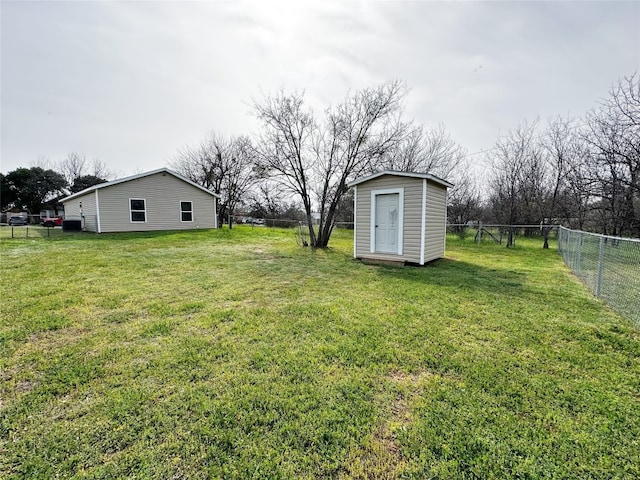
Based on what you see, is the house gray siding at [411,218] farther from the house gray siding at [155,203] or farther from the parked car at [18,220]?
the parked car at [18,220]

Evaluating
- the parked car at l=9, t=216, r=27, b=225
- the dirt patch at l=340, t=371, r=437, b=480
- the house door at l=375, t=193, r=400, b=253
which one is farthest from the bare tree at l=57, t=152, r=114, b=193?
the dirt patch at l=340, t=371, r=437, b=480

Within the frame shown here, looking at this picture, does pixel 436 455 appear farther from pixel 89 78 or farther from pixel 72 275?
pixel 89 78

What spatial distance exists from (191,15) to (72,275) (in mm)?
6077

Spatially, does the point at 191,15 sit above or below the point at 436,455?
above

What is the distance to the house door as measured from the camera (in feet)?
24.7

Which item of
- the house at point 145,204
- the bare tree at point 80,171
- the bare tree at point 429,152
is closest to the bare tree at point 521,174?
the bare tree at point 429,152

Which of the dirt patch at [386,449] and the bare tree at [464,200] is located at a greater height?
the bare tree at [464,200]

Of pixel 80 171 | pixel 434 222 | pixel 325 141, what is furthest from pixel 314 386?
pixel 80 171

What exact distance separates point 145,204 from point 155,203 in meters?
0.47

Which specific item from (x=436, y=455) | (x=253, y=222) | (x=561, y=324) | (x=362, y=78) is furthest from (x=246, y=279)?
(x=253, y=222)

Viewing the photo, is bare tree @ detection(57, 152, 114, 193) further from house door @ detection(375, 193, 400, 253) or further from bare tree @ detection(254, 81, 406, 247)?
house door @ detection(375, 193, 400, 253)

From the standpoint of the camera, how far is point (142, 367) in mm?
2277

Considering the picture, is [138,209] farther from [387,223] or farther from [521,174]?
[521,174]

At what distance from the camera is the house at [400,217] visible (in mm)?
7105
